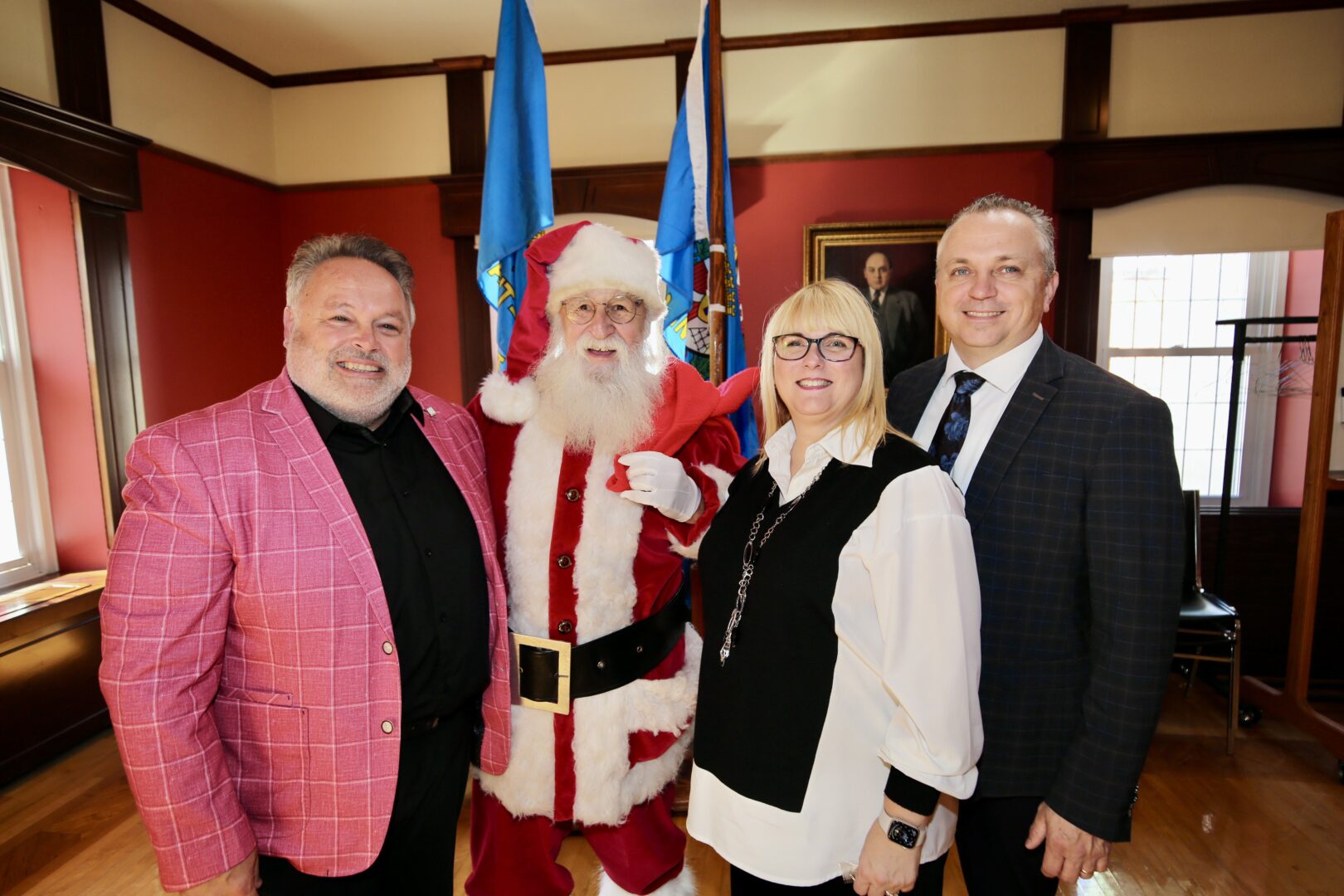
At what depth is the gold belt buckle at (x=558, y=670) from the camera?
5.24 ft

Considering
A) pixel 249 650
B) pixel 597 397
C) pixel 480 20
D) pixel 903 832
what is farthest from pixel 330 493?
pixel 480 20

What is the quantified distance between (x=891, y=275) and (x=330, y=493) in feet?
11.1

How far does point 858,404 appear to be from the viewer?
4.01 ft

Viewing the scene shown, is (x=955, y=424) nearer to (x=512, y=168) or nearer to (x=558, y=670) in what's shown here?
(x=558, y=670)

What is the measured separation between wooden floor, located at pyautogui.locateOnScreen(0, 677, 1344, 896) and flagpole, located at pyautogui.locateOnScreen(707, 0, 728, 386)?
191 centimetres

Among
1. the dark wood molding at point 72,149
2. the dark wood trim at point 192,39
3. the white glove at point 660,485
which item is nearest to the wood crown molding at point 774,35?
the dark wood trim at point 192,39

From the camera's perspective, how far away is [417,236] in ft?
14.2

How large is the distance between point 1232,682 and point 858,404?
9.97ft

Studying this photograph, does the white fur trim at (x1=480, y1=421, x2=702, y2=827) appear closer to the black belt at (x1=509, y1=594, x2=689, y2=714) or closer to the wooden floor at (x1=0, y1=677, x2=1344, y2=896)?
the black belt at (x1=509, y1=594, x2=689, y2=714)

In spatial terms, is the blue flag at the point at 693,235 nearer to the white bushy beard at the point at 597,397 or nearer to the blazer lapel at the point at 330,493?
the white bushy beard at the point at 597,397

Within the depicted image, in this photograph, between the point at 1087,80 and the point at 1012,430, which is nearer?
the point at 1012,430

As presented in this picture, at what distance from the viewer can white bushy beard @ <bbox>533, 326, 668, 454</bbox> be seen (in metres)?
1.73

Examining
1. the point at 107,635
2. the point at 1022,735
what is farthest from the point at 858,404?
the point at 107,635

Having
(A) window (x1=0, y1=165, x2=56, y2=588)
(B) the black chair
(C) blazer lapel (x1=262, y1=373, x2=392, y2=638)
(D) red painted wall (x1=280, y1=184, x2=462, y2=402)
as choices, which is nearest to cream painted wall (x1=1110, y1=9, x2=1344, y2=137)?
(B) the black chair
